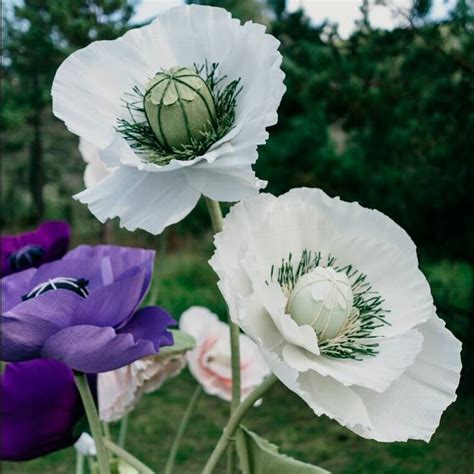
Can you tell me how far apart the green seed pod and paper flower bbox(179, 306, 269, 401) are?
0.30m

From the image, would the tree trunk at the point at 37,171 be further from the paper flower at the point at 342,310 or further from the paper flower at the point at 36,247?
the paper flower at the point at 342,310

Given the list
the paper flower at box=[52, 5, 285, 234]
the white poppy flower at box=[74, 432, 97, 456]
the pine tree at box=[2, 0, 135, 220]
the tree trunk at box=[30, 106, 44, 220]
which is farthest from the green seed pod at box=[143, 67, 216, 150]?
the tree trunk at box=[30, 106, 44, 220]

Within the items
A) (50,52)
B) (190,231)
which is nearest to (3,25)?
(50,52)

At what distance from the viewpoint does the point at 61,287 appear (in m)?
0.33

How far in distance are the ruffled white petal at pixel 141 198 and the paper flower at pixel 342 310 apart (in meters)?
0.02

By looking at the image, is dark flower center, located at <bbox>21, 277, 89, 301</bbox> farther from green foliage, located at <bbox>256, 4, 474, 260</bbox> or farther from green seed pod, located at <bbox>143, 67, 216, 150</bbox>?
green foliage, located at <bbox>256, 4, 474, 260</bbox>

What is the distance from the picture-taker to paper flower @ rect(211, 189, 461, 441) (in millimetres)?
276

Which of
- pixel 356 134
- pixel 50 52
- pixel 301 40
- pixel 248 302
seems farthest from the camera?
pixel 50 52

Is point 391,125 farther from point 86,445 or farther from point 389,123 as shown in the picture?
point 86,445

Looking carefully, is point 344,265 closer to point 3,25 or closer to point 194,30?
point 194,30

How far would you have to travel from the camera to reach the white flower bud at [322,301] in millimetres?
283

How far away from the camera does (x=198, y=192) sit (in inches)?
11.7

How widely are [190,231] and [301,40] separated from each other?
84 centimetres

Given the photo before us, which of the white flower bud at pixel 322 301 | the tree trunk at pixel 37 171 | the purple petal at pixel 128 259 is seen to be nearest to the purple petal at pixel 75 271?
the purple petal at pixel 128 259
